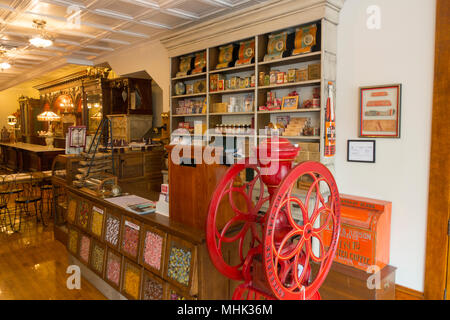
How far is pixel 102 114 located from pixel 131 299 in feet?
20.8

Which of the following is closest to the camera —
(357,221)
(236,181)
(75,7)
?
(236,181)

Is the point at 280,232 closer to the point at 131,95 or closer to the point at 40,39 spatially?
the point at 40,39

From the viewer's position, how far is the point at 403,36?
118 inches

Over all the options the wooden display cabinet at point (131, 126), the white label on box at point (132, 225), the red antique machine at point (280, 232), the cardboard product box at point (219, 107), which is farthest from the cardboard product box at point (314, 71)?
the wooden display cabinet at point (131, 126)

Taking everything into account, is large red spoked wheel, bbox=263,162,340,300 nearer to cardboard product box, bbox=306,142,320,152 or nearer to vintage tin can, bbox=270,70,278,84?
cardboard product box, bbox=306,142,320,152

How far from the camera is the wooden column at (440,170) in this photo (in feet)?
8.95

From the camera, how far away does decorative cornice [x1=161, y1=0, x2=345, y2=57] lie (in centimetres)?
332

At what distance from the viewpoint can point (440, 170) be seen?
110 inches

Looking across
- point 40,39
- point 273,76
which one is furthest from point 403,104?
point 40,39

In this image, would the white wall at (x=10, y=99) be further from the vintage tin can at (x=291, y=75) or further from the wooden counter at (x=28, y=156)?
the vintage tin can at (x=291, y=75)

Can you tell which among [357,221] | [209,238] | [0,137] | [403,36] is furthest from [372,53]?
[0,137]

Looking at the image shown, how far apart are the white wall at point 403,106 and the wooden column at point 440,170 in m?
0.07

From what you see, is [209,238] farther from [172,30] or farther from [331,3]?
[172,30]

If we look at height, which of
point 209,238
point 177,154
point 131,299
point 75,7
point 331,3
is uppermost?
point 75,7
